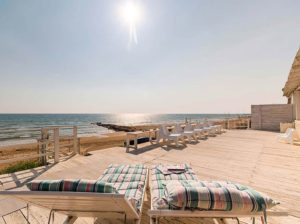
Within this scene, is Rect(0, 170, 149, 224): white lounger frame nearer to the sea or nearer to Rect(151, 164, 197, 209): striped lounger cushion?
Rect(151, 164, 197, 209): striped lounger cushion

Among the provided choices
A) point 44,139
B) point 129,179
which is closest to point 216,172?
point 129,179

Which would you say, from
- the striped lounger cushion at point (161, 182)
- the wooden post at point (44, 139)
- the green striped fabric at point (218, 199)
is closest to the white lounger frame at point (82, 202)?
the striped lounger cushion at point (161, 182)

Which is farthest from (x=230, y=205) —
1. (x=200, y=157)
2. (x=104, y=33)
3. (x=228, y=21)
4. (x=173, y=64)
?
(x=173, y=64)

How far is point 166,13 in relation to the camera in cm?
620

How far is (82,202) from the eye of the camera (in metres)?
1.01

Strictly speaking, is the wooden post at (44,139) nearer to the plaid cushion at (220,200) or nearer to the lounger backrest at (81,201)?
the lounger backrest at (81,201)

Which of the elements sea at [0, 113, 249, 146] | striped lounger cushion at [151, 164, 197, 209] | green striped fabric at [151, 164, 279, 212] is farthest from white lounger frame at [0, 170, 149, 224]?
sea at [0, 113, 249, 146]

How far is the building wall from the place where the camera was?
942cm

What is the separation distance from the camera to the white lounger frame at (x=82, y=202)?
889mm

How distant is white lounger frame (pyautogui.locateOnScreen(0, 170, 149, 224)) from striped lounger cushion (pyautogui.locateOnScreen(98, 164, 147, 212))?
0.24 meters

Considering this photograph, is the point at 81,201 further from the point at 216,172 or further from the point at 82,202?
the point at 216,172

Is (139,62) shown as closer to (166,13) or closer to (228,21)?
(166,13)

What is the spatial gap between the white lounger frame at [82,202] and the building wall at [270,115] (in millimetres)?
12261

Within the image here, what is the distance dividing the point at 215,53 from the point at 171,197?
8.00 m
